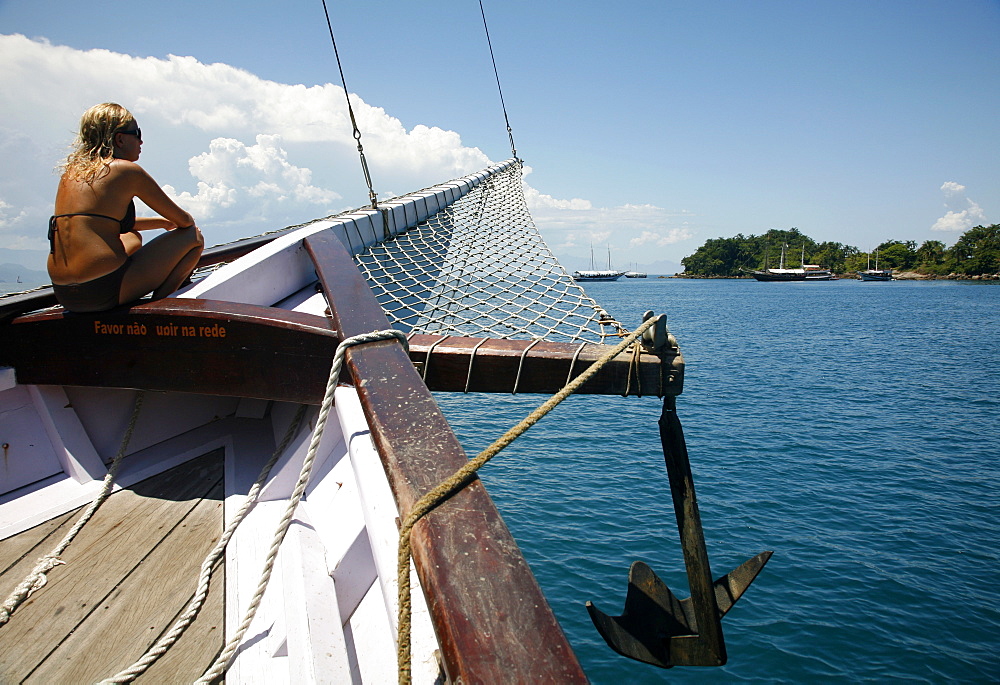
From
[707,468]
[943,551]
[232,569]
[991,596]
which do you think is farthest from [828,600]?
[232,569]

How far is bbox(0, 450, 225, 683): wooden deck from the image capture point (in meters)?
1.36

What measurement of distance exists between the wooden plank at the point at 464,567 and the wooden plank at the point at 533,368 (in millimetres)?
776

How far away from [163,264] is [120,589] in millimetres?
1139

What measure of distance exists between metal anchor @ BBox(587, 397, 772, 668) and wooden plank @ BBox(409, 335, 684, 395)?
0.56 meters

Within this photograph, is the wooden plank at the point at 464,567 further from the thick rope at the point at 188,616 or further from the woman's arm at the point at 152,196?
the woman's arm at the point at 152,196

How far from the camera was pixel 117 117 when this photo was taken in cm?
198

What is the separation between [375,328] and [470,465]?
65 centimetres

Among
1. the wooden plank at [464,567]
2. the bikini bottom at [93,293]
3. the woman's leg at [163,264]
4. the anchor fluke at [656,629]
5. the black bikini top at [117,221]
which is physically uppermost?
the black bikini top at [117,221]

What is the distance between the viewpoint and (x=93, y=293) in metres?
1.88

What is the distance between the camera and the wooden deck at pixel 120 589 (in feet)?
4.46

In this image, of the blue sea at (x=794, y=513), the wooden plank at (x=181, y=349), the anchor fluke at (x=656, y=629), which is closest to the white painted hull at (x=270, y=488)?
the wooden plank at (x=181, y=349)

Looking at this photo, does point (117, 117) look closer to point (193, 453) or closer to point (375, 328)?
point (193, 453)

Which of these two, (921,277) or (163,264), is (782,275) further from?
(163,264)

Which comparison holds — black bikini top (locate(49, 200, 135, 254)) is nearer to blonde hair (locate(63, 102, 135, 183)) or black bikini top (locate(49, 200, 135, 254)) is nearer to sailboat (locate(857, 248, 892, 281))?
blonde hair (locate(63, 102, 135, 183))
